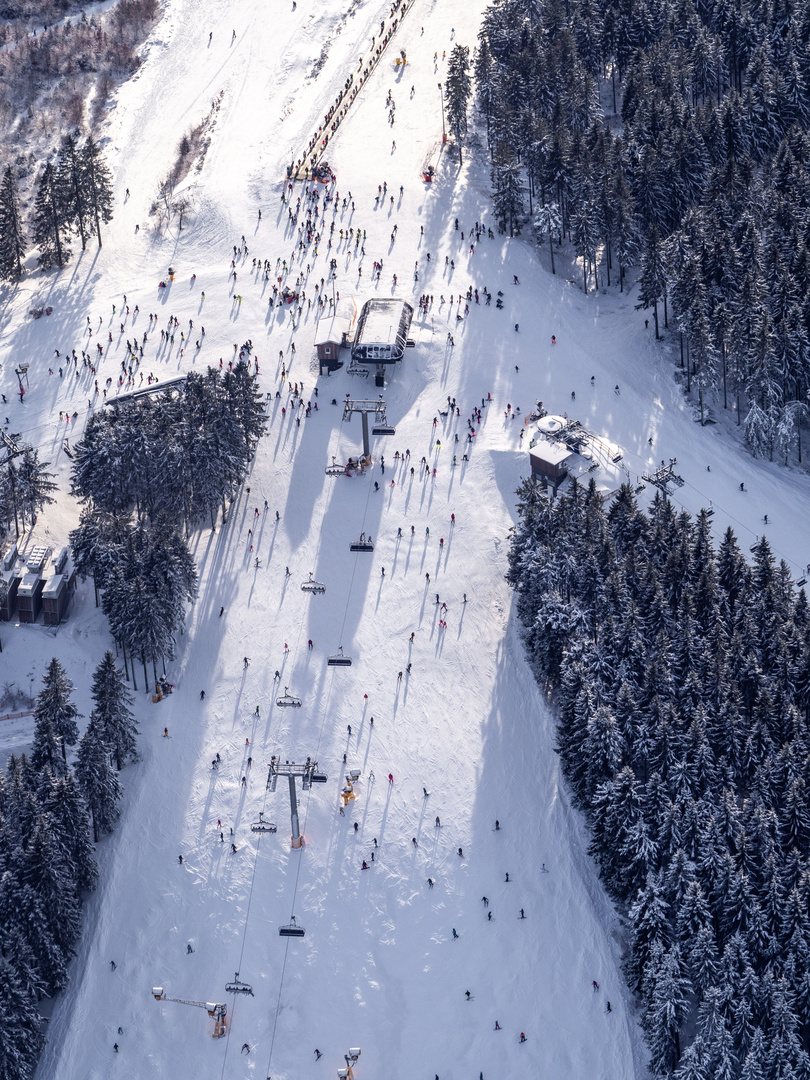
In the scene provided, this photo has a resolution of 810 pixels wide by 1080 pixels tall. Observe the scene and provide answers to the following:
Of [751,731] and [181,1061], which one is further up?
[751,731]

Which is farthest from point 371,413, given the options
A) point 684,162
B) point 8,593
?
point 684,162

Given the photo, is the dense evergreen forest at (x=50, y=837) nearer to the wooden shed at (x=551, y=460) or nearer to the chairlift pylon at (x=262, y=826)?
the chairlift pylon at (x=262, y=826)

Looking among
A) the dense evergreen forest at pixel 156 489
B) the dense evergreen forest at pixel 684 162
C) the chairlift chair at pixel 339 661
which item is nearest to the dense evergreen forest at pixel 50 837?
the dense evergreen forest at pixel 156 489

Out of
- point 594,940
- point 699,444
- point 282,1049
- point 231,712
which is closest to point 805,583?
point 699,444

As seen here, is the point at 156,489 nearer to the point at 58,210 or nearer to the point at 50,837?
the point at 50,837

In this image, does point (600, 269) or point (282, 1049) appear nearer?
point (282, 1049)

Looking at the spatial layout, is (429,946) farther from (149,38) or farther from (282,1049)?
(149,38)
